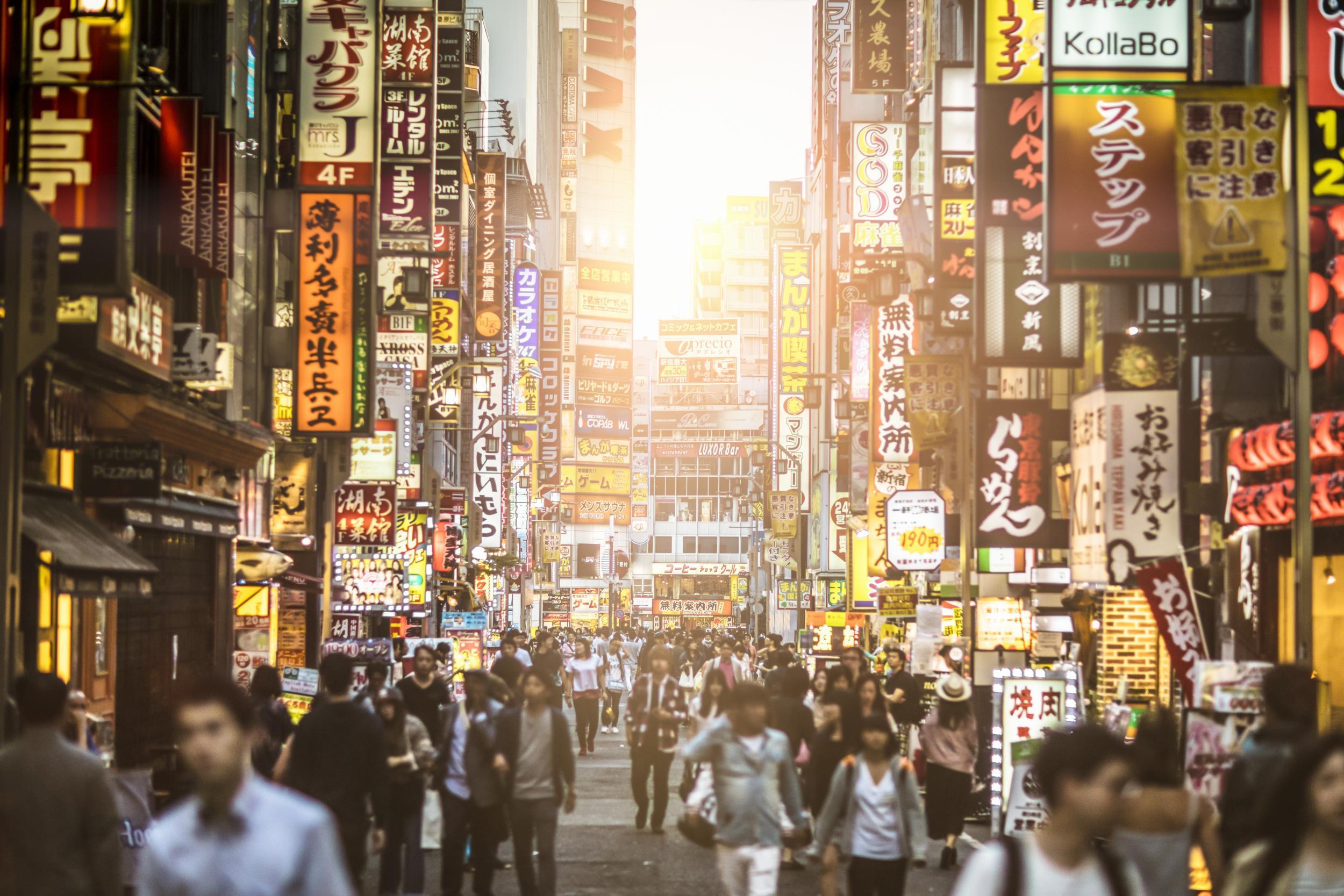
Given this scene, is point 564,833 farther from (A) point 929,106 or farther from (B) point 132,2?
(A) point 929,106

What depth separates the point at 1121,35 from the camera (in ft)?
53.3

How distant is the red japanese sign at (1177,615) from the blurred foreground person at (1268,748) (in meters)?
4.21

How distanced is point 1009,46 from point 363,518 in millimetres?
13633

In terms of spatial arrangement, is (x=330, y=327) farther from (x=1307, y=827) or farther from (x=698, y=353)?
(x=698, y=353)

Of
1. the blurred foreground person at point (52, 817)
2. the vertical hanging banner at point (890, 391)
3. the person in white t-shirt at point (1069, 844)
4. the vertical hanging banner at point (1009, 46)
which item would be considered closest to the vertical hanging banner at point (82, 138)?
the blurred foreground person at point (52, 817)

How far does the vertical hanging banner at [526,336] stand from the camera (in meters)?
63.6

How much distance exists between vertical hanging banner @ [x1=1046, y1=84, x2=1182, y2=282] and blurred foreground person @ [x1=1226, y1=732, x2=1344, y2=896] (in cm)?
826

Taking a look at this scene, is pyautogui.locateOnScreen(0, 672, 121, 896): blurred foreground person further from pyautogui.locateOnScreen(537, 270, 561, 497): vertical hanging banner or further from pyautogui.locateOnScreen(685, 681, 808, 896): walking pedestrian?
pyautogui.locateOnScreen(537, 270, 561, 497): vertical hanging banner

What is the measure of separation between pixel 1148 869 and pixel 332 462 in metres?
20.7

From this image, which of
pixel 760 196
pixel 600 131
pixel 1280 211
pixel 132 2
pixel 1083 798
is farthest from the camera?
pixel 760 196

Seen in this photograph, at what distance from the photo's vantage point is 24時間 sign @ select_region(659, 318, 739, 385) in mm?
140250

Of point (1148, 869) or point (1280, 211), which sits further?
point (1280, 211)

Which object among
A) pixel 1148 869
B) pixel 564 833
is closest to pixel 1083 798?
pixel 1148 869

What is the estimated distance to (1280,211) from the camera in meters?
11.8
